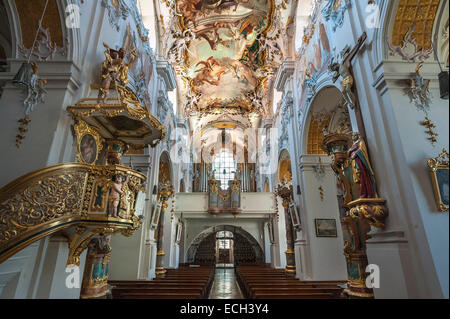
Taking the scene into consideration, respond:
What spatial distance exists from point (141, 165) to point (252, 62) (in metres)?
8.73

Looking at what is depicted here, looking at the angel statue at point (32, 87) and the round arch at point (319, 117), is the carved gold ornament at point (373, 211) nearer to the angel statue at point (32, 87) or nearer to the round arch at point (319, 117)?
the round arch at point (319, 117)

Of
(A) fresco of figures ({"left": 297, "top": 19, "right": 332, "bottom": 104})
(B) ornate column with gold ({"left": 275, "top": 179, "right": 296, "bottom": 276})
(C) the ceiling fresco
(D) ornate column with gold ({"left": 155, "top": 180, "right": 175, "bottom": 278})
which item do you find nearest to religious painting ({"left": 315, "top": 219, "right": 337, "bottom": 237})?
(B) ornate column with gold ({"left": 275, "top": 179, "right": 296, "bottom": 276})

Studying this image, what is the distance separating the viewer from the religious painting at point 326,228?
706cm

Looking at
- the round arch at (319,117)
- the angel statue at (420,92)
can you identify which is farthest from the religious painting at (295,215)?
the angel statue at (420,92)

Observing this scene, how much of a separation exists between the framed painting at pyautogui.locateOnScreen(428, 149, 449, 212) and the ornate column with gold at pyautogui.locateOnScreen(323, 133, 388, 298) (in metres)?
0.64

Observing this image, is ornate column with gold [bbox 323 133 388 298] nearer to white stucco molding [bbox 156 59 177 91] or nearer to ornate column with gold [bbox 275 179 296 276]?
ornate column with gold [bbox 275 179 296 276]

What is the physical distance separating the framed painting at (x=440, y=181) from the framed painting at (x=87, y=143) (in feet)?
17.2

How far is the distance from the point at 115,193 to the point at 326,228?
6084 millimetres

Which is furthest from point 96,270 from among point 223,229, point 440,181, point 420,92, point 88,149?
point 223,229

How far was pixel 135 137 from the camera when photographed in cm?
515

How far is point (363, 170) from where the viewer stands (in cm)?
380
